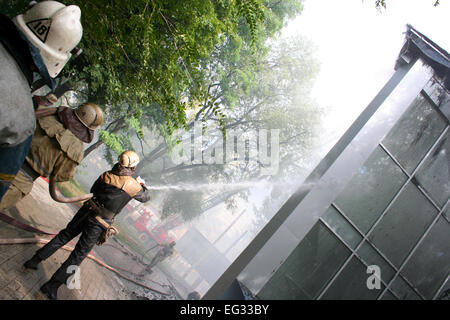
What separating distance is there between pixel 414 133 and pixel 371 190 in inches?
46.0

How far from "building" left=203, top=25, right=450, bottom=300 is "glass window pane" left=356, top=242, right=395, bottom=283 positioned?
13 mm

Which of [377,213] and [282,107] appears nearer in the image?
[377,213]

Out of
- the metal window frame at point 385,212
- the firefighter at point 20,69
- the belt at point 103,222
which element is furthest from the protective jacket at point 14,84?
the metal window frame at point 385,212

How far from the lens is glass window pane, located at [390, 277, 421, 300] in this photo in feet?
11.1

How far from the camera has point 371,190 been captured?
3.43 m

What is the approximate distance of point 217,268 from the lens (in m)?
45.5

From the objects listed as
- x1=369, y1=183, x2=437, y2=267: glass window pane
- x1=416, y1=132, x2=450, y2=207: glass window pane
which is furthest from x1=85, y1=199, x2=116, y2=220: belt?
x1=416, y1=132, x2=450, y2=207: glass window pane

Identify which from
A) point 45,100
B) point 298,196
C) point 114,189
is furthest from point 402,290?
point 45,100

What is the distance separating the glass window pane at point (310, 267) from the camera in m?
2.93

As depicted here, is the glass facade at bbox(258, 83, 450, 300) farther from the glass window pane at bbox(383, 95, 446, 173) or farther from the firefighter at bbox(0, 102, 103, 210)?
the firefighter at bbox(0, 102, 103, 210)

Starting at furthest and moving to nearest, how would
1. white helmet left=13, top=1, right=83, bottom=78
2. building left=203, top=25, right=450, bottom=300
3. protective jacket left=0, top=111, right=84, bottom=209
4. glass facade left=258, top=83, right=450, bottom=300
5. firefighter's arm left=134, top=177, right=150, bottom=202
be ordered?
firefighter's arm left=134, top=177, right=150, bottom=202 < glass facade left=258, top=83, right=450, bottom=300 < building left=203, top=25, right=450, bottom=300 < protective jacket left=0, top=111, right=84, bottom=209 < white helmet left=13, top=1, right=83, bottom=78

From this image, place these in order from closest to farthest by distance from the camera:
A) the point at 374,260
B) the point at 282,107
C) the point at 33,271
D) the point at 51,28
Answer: the point at 51,28 < the point at 33,271 < the point at 374,260 < the point at 282,107

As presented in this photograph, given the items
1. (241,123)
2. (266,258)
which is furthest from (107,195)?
(241,123)

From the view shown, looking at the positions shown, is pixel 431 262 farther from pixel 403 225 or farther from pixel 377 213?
pixel 377 213
